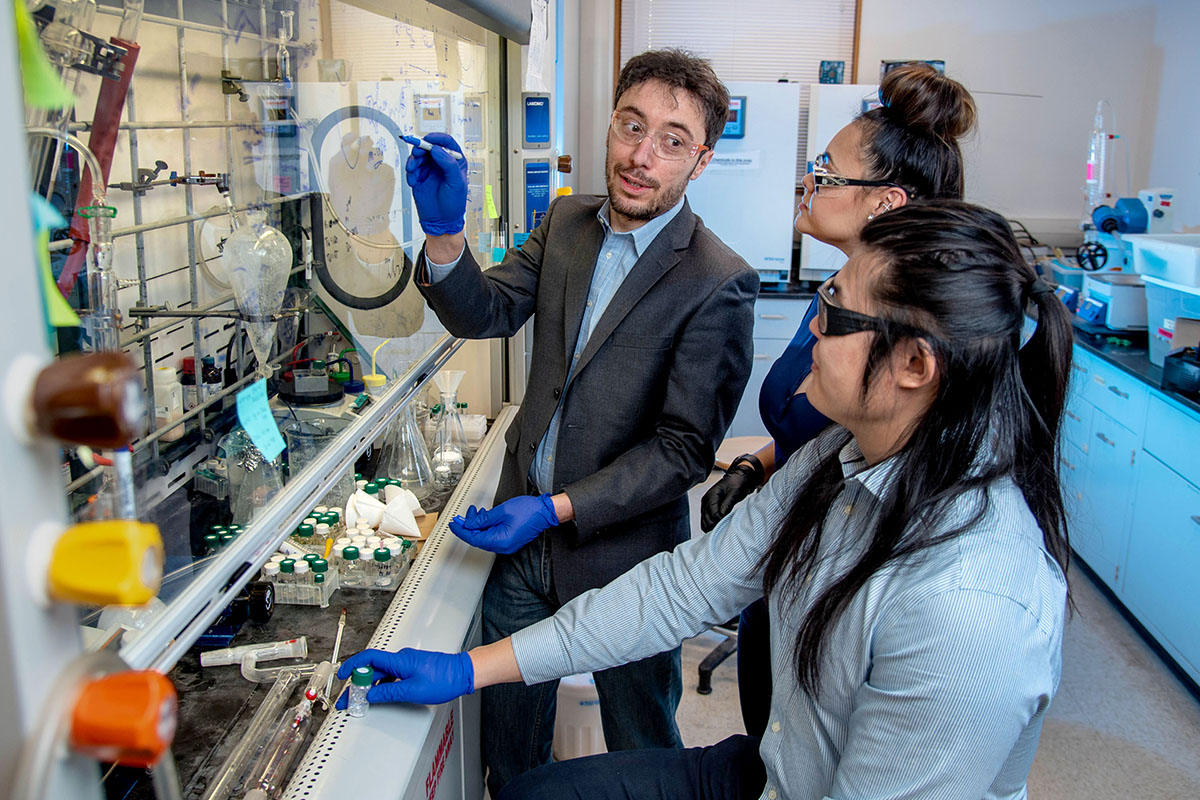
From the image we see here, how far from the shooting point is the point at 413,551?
5.65 ft

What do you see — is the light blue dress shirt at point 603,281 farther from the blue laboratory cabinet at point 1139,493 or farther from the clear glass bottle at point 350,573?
the blue laboratory cabinet at point 1139,493

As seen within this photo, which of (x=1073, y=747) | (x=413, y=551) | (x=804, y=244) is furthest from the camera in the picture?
(x=804, y=244)

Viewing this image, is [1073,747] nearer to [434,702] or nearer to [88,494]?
[434,702]

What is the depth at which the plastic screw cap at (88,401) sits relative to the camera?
50 centimetres

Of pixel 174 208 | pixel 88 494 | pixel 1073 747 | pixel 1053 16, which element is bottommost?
pixel 1073 747

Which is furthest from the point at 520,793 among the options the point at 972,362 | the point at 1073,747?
the point at 1073,747

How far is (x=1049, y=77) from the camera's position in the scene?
15.8 ft

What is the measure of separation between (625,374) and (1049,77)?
4.24m

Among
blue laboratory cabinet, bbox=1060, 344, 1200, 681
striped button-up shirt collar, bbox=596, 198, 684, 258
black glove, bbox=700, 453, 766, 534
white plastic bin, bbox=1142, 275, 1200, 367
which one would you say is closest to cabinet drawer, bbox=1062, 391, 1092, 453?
blue laboratory cabinet, bbox=1060, 344, 1200, 681

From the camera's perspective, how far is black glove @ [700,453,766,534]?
1.87 metres

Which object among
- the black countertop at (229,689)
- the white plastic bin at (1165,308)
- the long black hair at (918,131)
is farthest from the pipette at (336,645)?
the white plastic bin at (1165,308)

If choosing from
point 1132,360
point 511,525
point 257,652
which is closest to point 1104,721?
point 1132,360

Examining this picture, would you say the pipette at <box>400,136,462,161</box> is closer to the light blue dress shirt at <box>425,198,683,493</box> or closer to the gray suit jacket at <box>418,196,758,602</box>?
the gray suit jacket at <box>418,196,758,602</box>

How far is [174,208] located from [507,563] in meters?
0.92
